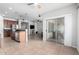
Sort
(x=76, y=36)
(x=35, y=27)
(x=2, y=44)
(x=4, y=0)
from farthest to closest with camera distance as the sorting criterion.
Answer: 1. (x=2, y=44)
2. (x=35, y=27)
3. (x=76, y=36)
4. (x=4, y=0)

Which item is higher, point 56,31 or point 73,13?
point 73,13

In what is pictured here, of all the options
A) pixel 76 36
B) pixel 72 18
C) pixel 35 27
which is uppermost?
pixel 72 18

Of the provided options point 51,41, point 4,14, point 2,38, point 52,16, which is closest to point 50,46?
point 51,41

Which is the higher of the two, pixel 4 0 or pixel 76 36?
pixel 4 0

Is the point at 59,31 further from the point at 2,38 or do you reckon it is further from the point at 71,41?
the point at 2,38

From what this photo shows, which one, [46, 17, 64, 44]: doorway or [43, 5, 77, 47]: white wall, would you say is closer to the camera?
[43, 5, 77, 47]: white wall

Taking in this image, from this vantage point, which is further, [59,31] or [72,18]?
[59,31]

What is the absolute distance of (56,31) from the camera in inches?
111

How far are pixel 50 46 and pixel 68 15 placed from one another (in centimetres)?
107

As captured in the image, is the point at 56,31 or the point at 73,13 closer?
the point at 73,13

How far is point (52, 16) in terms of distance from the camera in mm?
2562

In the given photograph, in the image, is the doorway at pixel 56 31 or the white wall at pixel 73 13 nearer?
the white wall at pixel 73 13

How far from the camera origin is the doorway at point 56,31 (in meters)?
2.63

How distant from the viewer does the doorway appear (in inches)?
104
